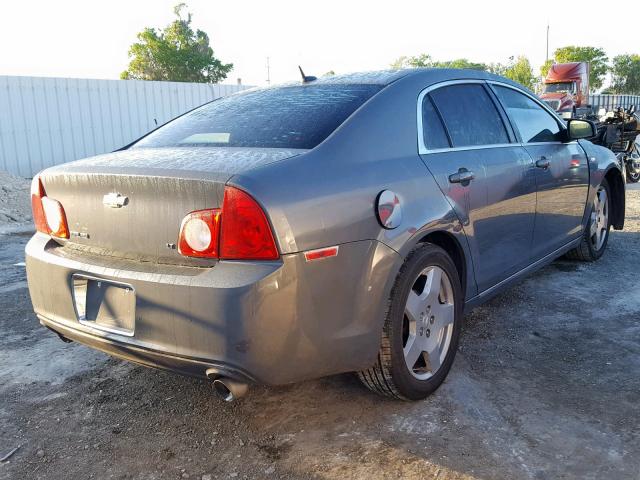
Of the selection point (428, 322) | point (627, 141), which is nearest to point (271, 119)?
point (428, 322)

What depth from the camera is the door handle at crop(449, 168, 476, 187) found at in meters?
3.03

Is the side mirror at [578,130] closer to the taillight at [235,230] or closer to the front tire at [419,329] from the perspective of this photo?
the front tire at [419,329]

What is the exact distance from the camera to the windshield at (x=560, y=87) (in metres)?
21.9

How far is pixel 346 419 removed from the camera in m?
2.80

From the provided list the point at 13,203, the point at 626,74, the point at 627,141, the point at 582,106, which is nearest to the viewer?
the point at 13,203

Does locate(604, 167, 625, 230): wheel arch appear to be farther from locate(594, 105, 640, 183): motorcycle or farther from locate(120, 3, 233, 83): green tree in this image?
locate(120, 3, 233, 83): green tree

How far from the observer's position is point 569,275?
16.4 feet

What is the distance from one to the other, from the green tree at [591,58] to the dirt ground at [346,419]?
7208 cm

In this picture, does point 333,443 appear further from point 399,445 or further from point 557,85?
point 557,85

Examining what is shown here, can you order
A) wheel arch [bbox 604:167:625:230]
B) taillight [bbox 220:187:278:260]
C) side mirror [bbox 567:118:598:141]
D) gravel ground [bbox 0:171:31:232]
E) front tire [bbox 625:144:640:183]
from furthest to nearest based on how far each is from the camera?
front tire [bbox 625:144:640:183], gravel ground [bbox 0:171:31:232], wheel arch [bbox 604:167:625:230], side mirror [bbox 567:118:598:141], taillight [bbox 220:187:278:260]

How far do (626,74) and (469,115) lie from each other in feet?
270

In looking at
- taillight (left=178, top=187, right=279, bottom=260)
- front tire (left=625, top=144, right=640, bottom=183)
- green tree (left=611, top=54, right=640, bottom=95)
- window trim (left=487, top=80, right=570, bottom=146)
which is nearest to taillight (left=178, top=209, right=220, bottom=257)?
taillight (left=178, top=187, right=279, bottom=260)

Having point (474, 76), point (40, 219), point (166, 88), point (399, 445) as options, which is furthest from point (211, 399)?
point (166, 88)

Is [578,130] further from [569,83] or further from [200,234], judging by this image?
[569,83]
